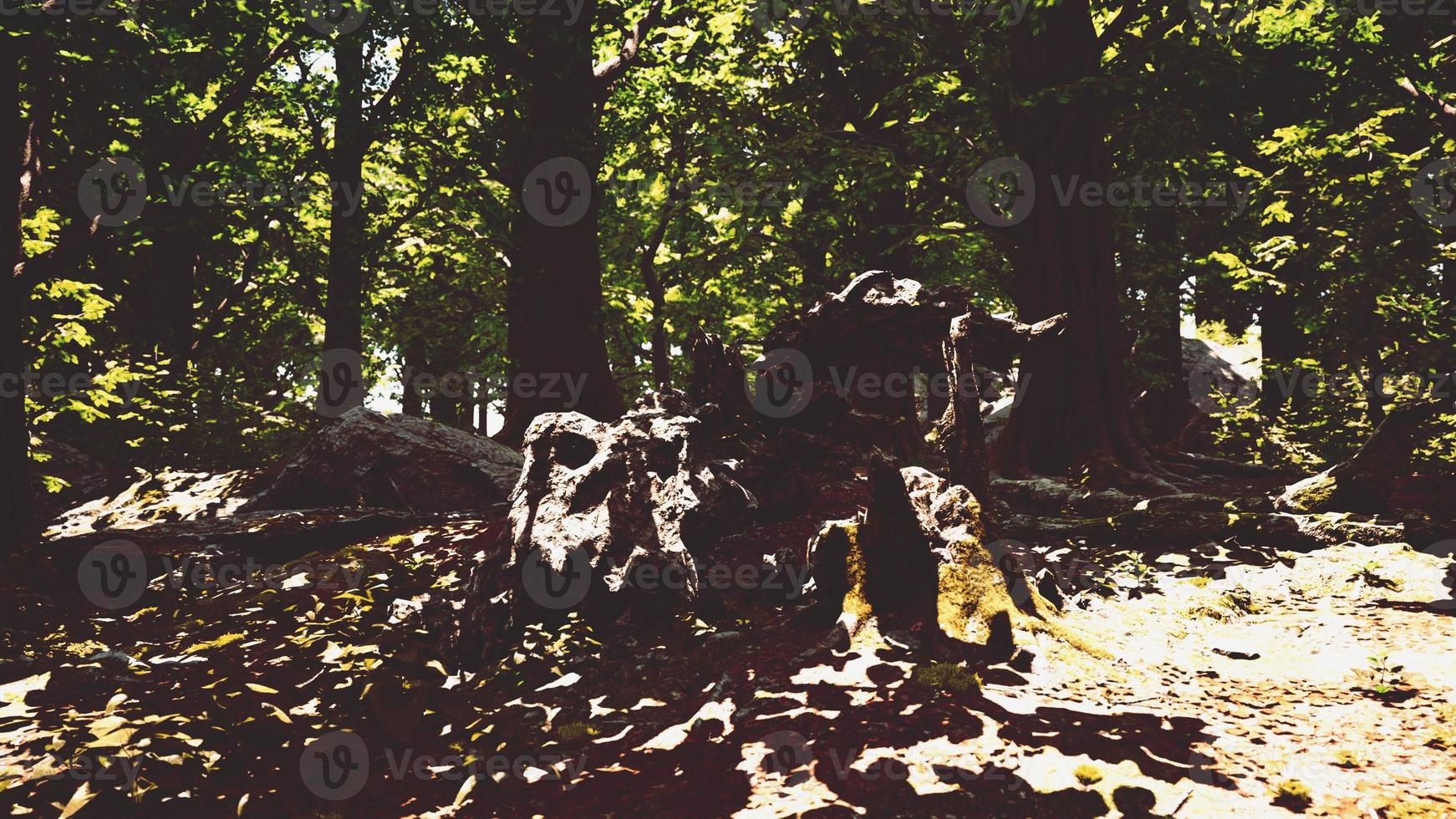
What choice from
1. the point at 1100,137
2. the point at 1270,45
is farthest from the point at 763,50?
the point at 1270,45

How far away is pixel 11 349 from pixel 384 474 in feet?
13.8

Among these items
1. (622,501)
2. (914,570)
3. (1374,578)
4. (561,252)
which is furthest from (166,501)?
(1374,578)

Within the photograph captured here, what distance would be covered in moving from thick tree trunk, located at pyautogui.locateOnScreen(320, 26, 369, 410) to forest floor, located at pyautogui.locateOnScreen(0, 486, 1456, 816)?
9.66 m

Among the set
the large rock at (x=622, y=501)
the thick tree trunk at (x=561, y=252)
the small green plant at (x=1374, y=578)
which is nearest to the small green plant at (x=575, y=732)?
the large rock at (x=622, y=501)

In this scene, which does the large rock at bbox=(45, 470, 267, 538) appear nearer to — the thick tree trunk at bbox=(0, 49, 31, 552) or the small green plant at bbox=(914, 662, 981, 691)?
the thick tree trunk at bbox=(0, 49, 31, 552)

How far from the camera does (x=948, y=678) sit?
5.10m

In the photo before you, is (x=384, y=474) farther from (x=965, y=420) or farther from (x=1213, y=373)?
(x=1213, y=373)

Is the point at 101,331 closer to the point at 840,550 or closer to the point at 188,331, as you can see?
the point at 188,331

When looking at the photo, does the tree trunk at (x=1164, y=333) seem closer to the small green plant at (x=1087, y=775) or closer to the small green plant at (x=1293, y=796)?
the small green plant at (x=1293, y=796)

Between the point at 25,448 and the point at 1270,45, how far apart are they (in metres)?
A: 20.0

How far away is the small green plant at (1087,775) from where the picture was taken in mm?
3861

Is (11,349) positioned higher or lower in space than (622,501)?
higher

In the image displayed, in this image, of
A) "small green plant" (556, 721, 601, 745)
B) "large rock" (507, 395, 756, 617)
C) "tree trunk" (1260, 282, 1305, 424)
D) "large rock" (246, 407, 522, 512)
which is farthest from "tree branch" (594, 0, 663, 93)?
"tree trunk" (1260, 282, 1305, 424)

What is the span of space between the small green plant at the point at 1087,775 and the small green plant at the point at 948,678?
1038 millimetres
